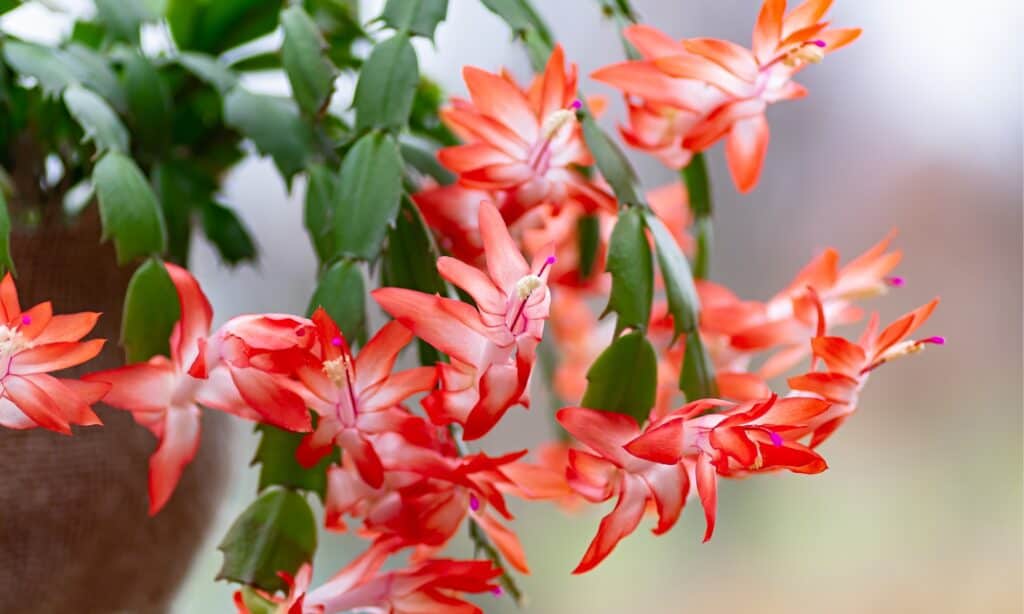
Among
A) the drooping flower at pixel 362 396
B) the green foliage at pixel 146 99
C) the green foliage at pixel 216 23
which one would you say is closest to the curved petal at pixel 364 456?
the drooping flower at pixel 362 396

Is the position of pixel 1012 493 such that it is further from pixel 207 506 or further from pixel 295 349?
pixel 295 349

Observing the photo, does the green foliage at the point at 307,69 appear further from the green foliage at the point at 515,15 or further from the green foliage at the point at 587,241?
the green foliage at the point at 587,241

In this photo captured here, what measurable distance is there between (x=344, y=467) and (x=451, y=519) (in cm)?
7

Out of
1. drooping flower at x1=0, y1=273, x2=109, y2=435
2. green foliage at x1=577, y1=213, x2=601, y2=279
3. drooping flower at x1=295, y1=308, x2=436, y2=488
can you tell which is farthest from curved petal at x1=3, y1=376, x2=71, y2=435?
green foliage at x1=577, y1=213, x2=601, y2=279

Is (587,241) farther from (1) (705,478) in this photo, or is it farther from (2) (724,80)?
(1) (705,478)

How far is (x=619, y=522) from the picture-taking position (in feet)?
1.44

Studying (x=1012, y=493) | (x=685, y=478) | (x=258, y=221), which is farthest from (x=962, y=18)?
(x=685, y=478)

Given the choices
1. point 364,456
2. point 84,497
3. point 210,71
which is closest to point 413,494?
point 364,456

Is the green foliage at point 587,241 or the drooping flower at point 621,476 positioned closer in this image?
the drooping flower at point 621,476

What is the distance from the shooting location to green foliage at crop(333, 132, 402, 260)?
1.60 feet

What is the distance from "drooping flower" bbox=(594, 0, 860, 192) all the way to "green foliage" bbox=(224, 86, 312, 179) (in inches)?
8.3

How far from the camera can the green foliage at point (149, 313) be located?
0.52 metres

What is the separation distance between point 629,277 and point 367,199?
5.4 inches

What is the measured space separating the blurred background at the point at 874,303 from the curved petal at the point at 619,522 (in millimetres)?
1124
